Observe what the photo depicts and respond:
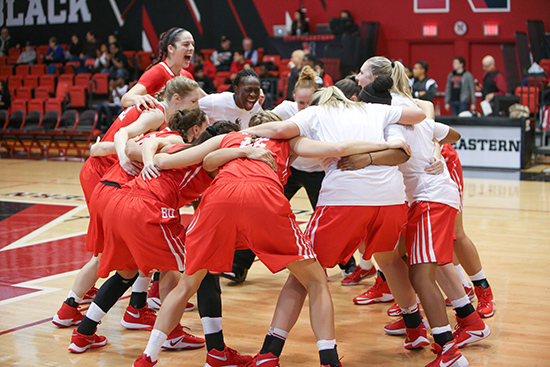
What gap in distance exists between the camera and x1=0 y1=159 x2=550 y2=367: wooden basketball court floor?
369 cm

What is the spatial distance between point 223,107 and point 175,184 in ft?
6.09

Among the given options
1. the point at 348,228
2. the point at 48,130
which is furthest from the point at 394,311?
the point at 48,130

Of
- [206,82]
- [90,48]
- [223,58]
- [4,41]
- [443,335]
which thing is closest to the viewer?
[443,335]

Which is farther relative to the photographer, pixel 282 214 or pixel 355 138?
pixel 355 138

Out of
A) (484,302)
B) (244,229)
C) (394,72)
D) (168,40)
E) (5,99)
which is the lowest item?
(484,302)

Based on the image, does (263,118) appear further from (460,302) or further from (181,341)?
(460,302)

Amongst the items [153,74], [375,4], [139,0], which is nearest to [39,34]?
[139,0]

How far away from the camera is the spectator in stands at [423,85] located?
482 inches

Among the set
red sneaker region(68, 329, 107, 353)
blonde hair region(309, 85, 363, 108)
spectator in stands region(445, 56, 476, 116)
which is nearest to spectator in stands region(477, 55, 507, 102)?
spectator in stands region(445, 56, 476, 116)

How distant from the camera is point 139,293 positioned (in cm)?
428

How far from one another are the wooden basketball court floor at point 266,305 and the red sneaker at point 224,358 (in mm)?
207

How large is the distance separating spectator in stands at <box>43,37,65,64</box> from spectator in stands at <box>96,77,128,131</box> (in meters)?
4.33

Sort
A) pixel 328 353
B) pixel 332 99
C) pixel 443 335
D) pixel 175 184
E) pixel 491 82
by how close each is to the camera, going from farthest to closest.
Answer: pixel 491 82, pixel 175 184, pixel 332 99, pixel 443 335, pixel 328 353

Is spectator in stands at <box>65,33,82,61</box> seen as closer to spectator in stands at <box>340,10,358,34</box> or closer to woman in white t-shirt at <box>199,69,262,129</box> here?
spectator in stands at <box>340,10,358,34</box>
